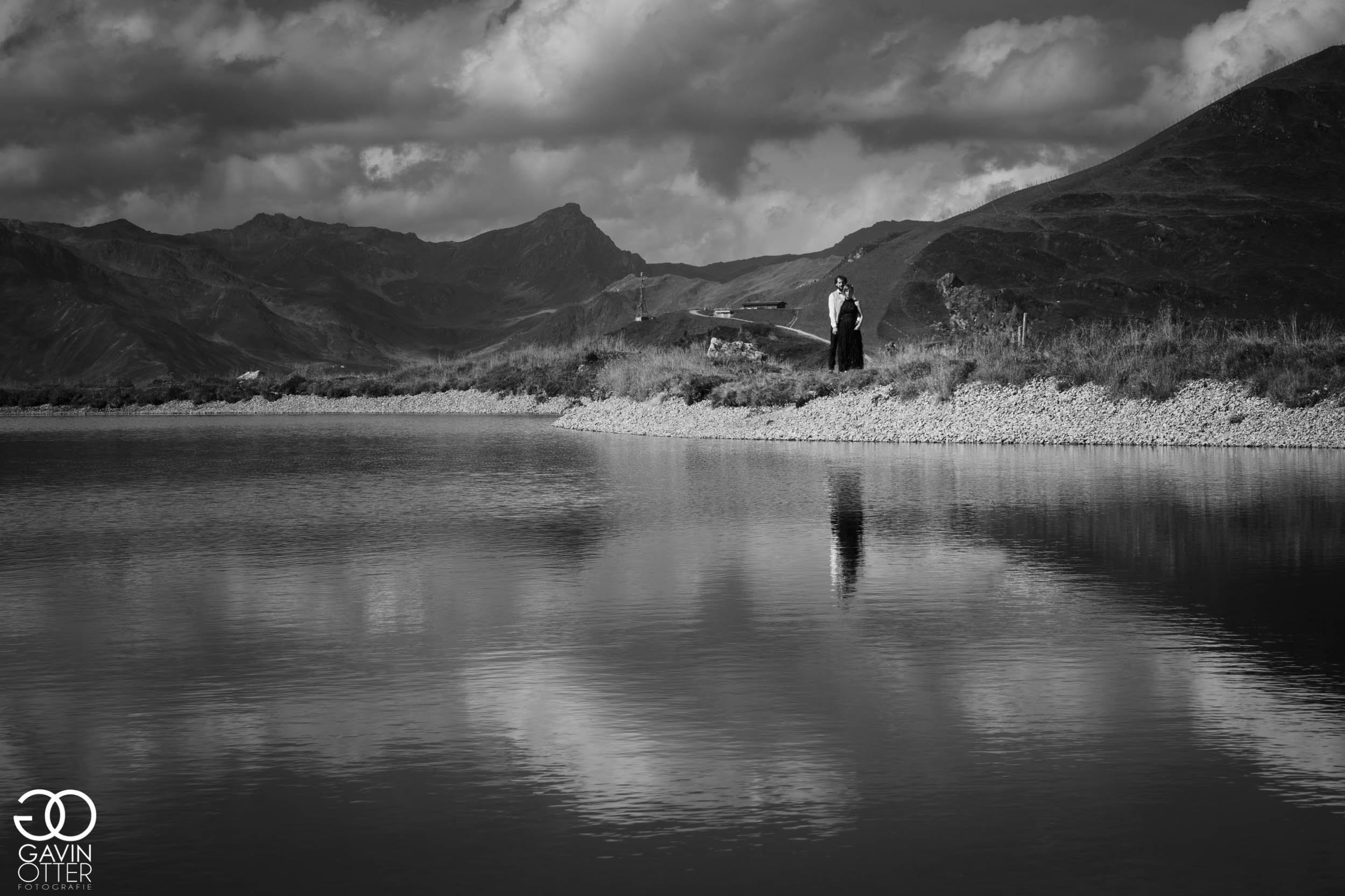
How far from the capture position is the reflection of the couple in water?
41.8 ft

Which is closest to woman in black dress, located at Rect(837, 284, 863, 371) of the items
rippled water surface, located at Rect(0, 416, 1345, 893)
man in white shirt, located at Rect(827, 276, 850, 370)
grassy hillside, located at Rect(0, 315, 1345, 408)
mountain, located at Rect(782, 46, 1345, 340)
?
man in white shirt, located at Rect(827, 276, 850, 370)

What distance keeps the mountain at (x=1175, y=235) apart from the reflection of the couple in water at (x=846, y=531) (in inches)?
2519

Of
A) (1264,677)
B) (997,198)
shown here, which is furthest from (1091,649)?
(997,198)

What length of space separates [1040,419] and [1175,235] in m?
70.0

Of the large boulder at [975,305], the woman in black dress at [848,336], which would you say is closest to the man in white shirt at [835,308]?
the woman in black dress at [848,336]

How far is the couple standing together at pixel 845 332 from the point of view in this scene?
42.9 m

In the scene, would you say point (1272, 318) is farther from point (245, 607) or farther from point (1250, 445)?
point (245, 607)

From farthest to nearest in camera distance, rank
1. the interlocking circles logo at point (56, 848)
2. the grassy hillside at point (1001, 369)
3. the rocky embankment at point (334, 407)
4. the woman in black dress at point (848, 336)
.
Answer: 1. the rocky embankment at point (334, 407)
2. the woman in black dress at point (848, 336)
3. the grassy hillside at point (1001, 369)
4. the interlocking circles logo at point (56, 848)

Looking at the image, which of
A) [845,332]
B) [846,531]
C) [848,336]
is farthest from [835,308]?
[846,531]

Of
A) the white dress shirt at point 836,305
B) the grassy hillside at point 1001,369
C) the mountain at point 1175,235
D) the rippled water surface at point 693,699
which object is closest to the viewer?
Result: the rippled water surface at point 693,699

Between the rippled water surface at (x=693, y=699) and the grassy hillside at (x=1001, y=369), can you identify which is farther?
the grassy hillside at (x=1001, y=369)

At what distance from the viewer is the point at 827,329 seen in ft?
321

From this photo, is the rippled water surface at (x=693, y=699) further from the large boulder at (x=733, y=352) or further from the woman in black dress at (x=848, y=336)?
the large boulder at (x=733, y=352)

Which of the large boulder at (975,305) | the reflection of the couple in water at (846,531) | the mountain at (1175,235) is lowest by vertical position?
the reflection of the couple in water at (846,531)
